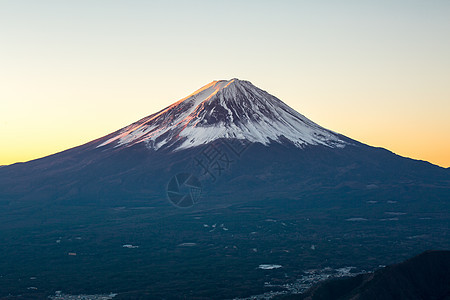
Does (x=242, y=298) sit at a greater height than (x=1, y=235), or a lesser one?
lesser

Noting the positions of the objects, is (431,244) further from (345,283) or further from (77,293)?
(77,293)

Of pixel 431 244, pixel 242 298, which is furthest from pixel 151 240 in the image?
pixel 431 244

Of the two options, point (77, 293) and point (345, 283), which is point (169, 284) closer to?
point (77, 293)

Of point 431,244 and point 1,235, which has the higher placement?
point 1,235

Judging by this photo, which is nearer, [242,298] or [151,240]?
[242,298]

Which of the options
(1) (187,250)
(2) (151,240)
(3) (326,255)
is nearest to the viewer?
(3) (326,255)

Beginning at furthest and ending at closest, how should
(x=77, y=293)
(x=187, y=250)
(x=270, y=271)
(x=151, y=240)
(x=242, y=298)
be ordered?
(x=151, y=240) → (x=187, y=250) → (x=270, y=271) → (x=77, y=293) → (x=242, y=298)

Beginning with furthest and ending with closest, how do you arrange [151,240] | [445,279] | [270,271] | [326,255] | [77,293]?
[151,240] → [326,255] → [270,271] → [77,293] → [445,279]

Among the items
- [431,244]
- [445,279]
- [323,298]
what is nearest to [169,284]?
[323,298]

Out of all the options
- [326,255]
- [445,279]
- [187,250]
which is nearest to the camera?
[445,279]
